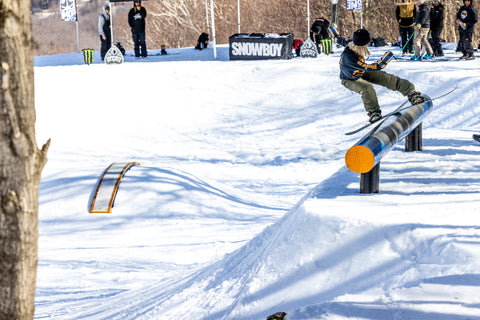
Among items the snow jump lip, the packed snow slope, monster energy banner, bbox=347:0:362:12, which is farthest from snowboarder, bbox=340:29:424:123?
monster energy banner, bbox=347:0:362:12

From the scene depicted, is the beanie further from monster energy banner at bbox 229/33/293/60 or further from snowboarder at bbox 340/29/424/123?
monster energy banner at bbox 229/33/293/60

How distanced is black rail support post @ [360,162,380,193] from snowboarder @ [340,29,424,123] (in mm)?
2253

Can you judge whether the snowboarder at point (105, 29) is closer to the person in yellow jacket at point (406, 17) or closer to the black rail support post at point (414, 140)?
the person in yellow jacket at point (406, 17)

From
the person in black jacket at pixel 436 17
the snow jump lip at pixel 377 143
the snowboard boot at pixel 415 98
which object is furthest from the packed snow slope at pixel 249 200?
the person in black jacket at pixel 436 17

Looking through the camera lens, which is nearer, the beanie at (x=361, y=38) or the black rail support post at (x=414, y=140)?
the black rail support post at (x=414, y=140)

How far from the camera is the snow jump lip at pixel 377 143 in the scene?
14.9 feet

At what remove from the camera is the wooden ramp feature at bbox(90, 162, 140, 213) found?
8531mm

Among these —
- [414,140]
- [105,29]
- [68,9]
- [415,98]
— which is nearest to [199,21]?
[68,9]

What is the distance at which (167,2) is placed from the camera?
4316 centimetres

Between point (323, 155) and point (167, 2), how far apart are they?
33.3 meters

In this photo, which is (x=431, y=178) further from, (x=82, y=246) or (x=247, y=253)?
(x=82, y=246)

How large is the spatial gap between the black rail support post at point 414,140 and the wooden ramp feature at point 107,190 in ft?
14.1

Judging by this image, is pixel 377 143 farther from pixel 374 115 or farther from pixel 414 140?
pixel 374 115

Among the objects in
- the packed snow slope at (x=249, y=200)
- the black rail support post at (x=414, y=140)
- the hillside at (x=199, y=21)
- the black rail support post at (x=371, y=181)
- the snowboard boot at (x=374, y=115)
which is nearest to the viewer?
the packed snow slope at (x=249, y=200)
